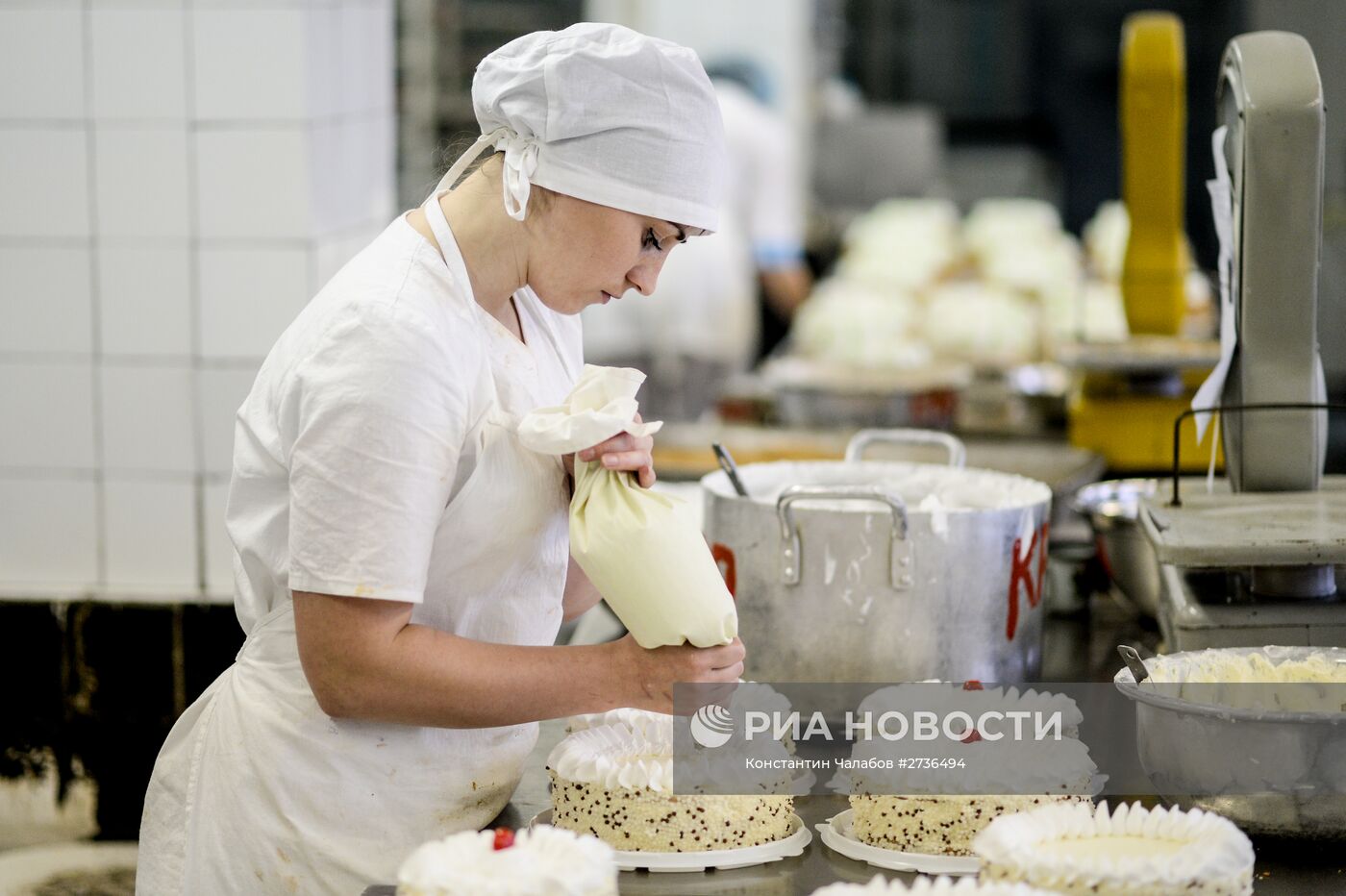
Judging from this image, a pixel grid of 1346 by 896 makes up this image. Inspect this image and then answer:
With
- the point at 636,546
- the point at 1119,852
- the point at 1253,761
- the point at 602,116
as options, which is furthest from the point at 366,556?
the point at 1253,761

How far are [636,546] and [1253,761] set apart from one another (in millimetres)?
624

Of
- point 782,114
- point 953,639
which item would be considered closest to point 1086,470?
point 953,639

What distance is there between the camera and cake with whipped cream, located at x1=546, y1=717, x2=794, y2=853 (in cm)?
150

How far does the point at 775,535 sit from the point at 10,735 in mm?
1623

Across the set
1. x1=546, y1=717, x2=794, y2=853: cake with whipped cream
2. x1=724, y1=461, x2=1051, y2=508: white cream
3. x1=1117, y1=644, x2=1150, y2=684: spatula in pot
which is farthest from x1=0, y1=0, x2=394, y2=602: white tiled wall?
x1=1117, y1=644, x2=1150, y2=684: spatula in pot

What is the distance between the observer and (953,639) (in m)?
1.88

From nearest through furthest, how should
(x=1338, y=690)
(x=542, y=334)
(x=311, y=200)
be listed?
(x=1338, y=690) → (x=542, y=334) → (x=311, y=200)

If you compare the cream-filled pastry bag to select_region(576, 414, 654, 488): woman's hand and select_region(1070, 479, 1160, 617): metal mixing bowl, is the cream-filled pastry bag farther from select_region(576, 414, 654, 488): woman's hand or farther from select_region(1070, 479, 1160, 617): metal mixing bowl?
select_region(1070, 479, 1160, 617): metal mixing bowl

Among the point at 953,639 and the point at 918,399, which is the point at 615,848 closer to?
the point at 953,639

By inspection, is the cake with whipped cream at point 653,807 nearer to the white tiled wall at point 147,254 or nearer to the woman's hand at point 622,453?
the woman's hand at point 622,453

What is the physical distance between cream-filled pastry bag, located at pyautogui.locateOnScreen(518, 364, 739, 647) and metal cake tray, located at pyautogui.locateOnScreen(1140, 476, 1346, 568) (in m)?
0.58

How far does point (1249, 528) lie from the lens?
1812 mm

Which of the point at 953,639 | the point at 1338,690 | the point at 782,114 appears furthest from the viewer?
the point at 782,114

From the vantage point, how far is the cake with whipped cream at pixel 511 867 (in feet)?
3.94
